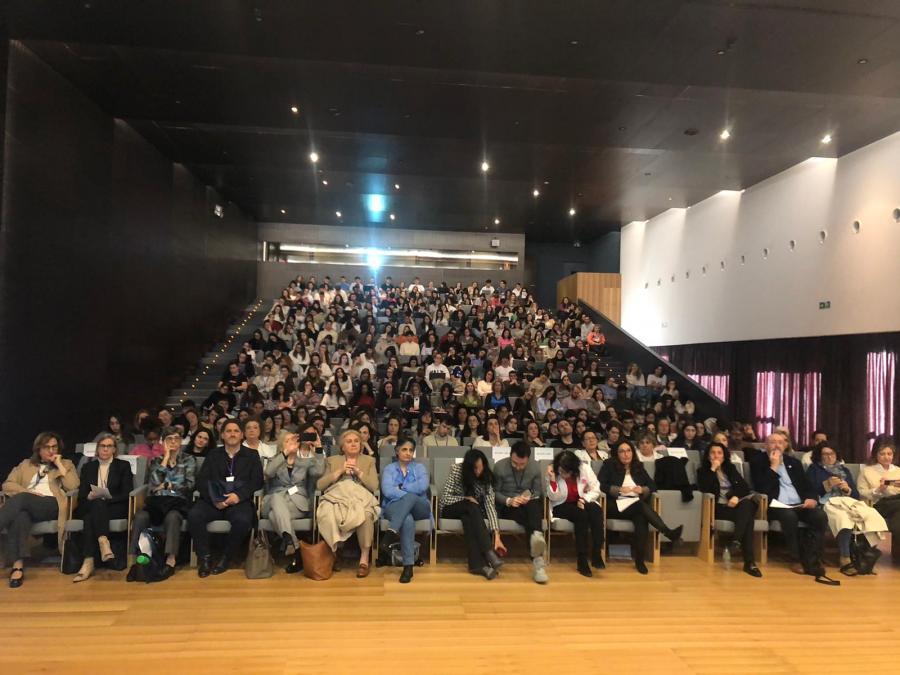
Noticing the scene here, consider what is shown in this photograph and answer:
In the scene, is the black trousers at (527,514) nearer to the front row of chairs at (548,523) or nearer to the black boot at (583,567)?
the front row of chairs at (548,523)

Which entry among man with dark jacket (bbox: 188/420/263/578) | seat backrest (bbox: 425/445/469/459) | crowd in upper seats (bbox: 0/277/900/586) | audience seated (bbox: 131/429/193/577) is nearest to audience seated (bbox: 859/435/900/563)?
crowd in upper seats (bbox: 0/277/900/586)

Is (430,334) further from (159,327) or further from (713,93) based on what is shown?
(713,93)

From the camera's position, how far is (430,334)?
12.1 metres

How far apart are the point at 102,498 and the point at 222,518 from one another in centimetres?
89

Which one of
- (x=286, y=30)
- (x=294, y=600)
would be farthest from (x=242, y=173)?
(x=294, y=600)

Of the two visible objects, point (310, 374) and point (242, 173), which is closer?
point (310, 374)

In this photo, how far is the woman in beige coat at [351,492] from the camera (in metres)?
4.59

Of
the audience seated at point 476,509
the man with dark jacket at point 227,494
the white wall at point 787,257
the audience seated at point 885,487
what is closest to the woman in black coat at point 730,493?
the audience seated at point 885,487

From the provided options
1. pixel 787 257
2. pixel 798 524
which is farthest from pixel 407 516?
pixel 787 257

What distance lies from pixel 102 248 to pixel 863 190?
10.4 meters

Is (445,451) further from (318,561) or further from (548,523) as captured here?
(318,561)

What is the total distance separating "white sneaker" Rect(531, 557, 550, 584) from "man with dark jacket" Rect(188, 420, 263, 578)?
217 centimetres

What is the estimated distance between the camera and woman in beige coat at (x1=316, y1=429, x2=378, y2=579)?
4.59m

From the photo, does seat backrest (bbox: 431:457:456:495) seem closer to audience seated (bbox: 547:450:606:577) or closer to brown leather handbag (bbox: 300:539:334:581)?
audience seated (bbox: 547:450:606:577)
